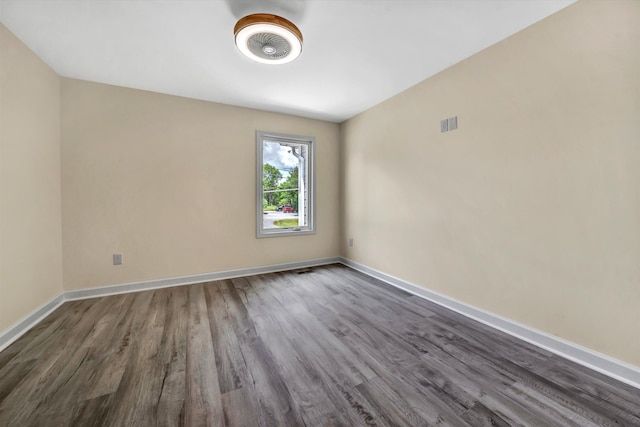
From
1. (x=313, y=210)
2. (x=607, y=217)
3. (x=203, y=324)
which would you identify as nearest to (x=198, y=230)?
(x=203, y=324)

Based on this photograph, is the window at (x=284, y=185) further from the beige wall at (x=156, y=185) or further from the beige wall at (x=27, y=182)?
the beige wall at (x=27, y=182)

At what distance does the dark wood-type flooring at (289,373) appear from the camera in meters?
1.27

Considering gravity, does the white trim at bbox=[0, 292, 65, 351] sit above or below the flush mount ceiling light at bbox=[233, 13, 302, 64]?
below

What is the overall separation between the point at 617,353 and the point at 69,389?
338cm

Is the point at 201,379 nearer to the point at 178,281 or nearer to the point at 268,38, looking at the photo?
the point at 178,281

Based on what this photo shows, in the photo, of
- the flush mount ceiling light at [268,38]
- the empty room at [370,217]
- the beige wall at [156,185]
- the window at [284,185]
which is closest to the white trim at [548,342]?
the empty room at [370,217]

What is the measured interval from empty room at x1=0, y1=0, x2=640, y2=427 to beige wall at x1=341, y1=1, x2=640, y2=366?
1 cm

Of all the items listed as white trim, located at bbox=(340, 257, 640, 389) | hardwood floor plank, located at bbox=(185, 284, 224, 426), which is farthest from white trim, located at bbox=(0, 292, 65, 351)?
white trim, located at bbox=(340, 257, 640, 389)

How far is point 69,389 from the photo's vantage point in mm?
1439

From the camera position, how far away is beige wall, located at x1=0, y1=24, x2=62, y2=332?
6.29 feet

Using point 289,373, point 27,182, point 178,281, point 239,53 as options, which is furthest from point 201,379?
point 239,53

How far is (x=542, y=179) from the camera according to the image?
187cm

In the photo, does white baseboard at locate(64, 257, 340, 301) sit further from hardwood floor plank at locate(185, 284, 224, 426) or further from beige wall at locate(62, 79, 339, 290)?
hardwood floor plank at locate(185, 284, 224, 426)

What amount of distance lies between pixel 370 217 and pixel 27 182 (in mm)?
3686
